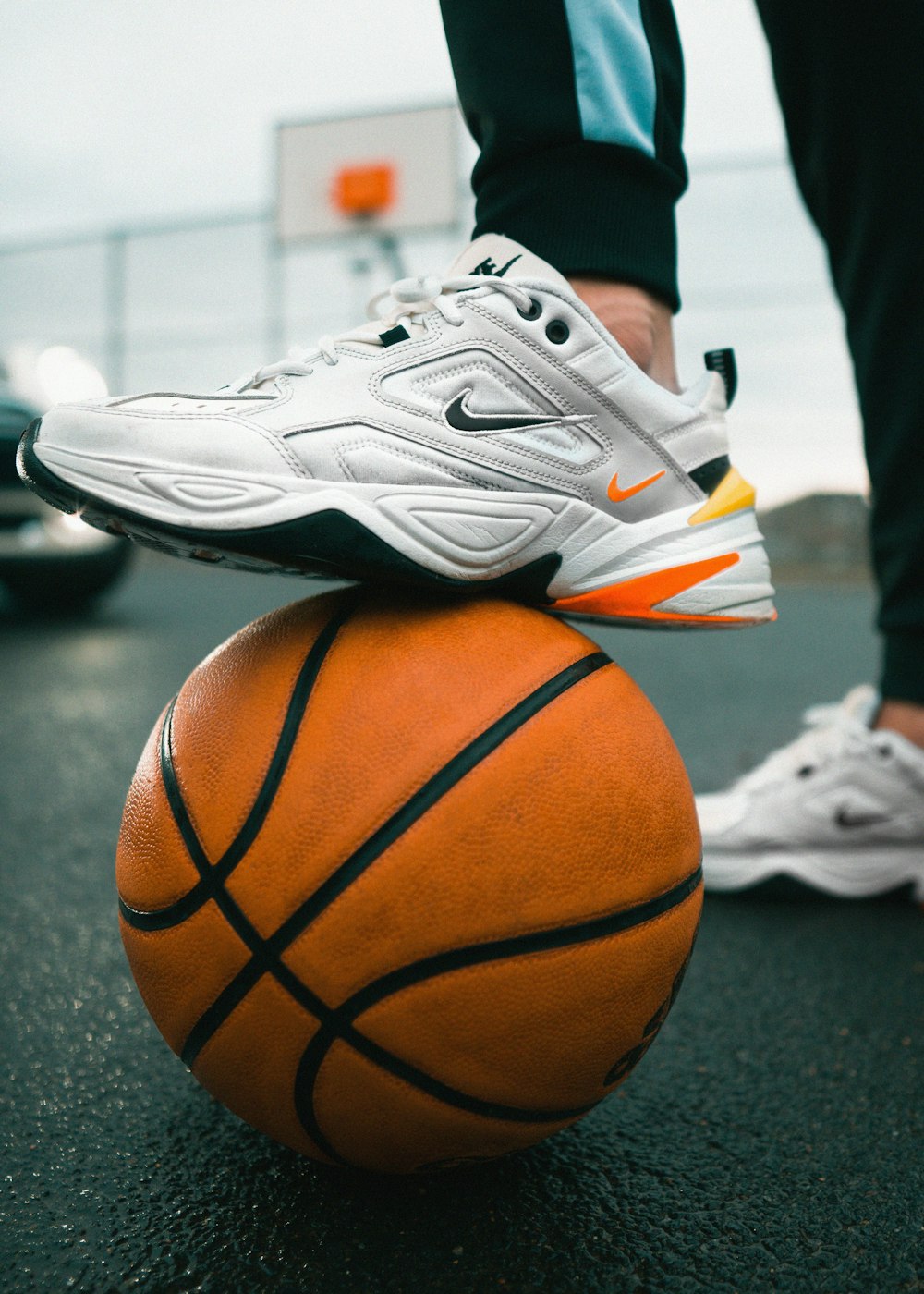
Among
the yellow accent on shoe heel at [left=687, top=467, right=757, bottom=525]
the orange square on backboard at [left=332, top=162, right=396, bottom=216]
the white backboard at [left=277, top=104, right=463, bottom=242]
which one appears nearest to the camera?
the yellow accent on shoe heel at [left=687, top=467, right=757, bottom=525]

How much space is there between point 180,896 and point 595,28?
886 mm

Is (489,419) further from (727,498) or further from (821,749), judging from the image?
(821,749)

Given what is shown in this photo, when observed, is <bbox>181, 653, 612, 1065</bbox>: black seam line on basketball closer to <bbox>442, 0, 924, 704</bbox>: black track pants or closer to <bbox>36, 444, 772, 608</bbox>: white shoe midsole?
<bbox>36, 444, 772, 608</bbox>: white shoe midsole

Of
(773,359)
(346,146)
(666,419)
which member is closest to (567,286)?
(666,419)

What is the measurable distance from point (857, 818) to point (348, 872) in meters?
0.93

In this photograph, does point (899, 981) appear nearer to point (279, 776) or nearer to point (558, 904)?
point (558, 904)

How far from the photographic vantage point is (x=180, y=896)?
0.88m

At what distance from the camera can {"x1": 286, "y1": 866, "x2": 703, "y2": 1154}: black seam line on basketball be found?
2.69 feet

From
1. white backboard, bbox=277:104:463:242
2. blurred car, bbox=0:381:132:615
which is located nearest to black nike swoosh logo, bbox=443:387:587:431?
blurred car, bbox=0:381:132:615

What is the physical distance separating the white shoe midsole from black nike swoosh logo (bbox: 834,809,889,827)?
0.44 meters

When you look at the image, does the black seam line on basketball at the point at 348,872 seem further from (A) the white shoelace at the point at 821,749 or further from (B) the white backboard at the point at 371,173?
(B) the white backboard at the point at 371,173

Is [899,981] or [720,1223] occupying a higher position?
[720,1223]

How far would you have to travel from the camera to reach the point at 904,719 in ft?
5.01

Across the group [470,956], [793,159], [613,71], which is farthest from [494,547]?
[793,159]
